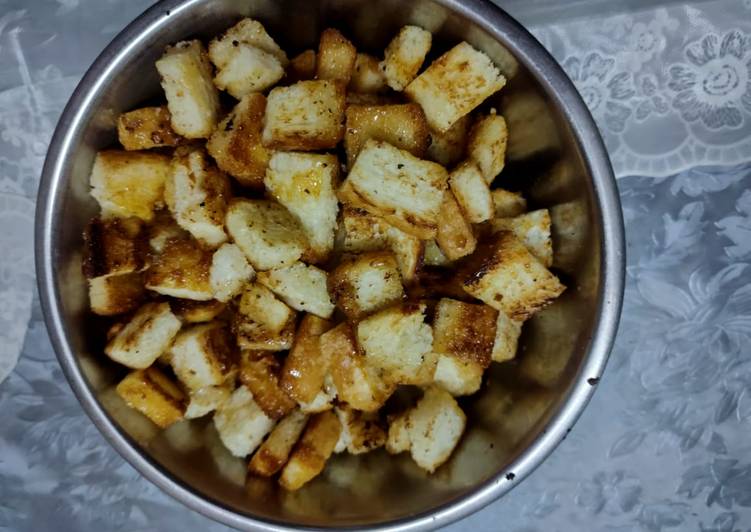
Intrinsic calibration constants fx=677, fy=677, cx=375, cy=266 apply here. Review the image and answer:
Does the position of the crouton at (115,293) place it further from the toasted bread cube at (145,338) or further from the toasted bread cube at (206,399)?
the toasted bread cube at (206,399)

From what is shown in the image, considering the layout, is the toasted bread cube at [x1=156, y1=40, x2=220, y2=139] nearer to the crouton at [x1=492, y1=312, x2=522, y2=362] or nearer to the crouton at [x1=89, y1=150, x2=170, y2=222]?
the crouton at [x1=89, y1=150, x2=170, y2=222]

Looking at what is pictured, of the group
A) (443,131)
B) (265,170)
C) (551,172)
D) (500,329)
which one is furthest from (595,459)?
(265,170)

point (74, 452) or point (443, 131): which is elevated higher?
point (443, 131)

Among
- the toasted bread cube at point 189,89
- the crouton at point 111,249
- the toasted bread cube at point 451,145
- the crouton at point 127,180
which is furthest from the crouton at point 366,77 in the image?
the crouton at point 111,249

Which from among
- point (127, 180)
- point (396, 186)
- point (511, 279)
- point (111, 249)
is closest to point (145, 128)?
point (127, 180)

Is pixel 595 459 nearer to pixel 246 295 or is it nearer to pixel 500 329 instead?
pixel 500 329

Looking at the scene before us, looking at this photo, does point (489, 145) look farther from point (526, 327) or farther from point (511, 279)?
point (526, 327)
